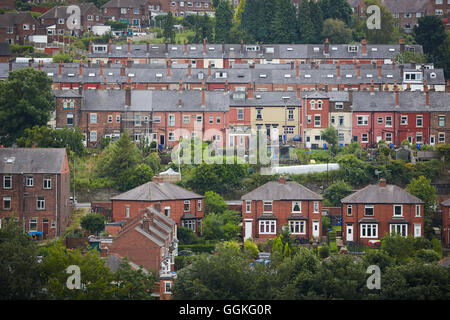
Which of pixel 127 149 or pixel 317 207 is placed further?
pixel 127 149

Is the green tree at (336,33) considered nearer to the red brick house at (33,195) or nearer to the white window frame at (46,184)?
the red brick house at (33,195)

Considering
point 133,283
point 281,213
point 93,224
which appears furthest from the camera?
point 281,213

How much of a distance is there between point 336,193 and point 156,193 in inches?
485

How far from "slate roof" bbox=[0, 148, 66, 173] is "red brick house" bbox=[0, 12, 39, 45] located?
51.8 meters

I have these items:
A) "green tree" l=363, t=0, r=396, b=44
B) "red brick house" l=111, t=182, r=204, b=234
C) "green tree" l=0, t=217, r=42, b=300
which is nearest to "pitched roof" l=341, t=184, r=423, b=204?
"red brick house" l=111, t=182, r=204, b=234

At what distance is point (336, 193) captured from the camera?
8975 centimetres

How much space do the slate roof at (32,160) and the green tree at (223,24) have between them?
165 ft

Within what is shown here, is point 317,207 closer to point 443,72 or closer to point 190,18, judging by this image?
point 443,72

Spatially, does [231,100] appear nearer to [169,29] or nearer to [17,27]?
[169,29]

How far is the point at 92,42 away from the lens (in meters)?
133

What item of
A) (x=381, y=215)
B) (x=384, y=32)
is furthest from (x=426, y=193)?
(x=384, y=32)

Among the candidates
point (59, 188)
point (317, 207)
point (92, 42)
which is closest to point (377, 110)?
point (317, 207)

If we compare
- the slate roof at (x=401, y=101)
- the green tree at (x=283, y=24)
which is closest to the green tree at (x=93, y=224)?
the slate roof at (x=401, y=101)
